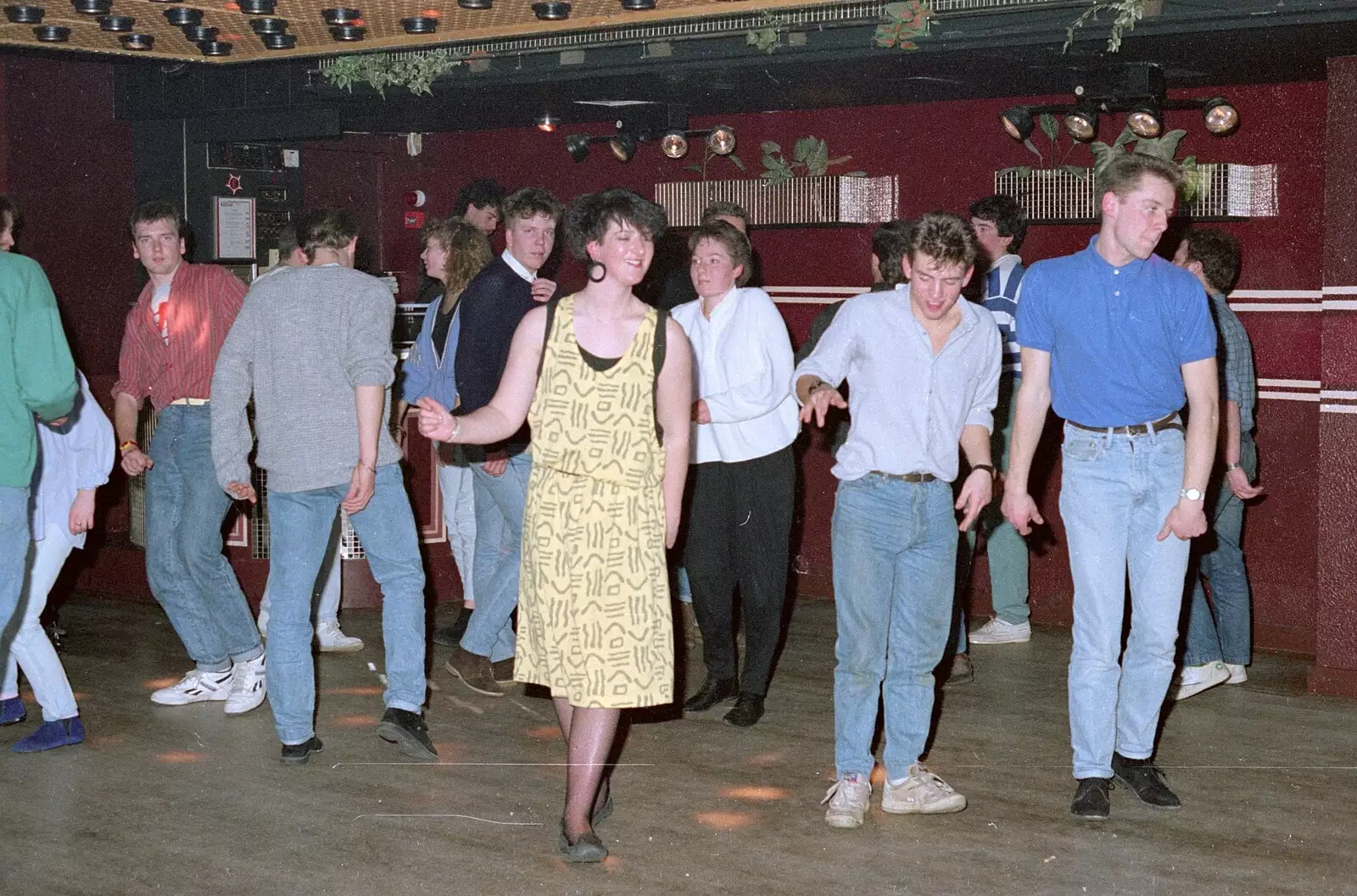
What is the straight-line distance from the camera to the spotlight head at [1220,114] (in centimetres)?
642

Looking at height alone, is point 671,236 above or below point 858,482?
above

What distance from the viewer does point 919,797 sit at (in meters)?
4.32

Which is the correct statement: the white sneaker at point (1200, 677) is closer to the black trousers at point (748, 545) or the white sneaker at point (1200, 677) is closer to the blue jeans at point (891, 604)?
the black trousers at point (748, 545)

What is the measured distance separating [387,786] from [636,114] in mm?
4659

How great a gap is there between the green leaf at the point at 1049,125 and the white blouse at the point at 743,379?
2.28 meters

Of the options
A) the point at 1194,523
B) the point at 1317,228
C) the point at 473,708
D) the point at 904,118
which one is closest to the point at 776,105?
the point at 904,118

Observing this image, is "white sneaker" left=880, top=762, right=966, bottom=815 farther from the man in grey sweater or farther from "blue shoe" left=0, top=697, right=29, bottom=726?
"blue shoe" left=0, top=697, right=29, bottom=726

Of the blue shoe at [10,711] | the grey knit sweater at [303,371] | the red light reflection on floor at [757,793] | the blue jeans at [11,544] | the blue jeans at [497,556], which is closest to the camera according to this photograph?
the blue jeans at [11,544]

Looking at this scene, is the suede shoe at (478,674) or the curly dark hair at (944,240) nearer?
the curly dark hair at (944,240)

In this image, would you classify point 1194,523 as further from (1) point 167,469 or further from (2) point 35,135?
(2) point 35,135

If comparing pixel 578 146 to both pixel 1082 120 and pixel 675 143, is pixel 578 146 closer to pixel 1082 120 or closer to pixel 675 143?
pixel 675 143

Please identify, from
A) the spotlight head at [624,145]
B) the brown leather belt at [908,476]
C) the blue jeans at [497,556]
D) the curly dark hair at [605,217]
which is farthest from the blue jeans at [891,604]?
the spotlight head at [624,145]

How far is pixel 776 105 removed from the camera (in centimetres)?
783

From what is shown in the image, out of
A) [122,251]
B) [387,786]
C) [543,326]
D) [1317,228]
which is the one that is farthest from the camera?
[122,251]
